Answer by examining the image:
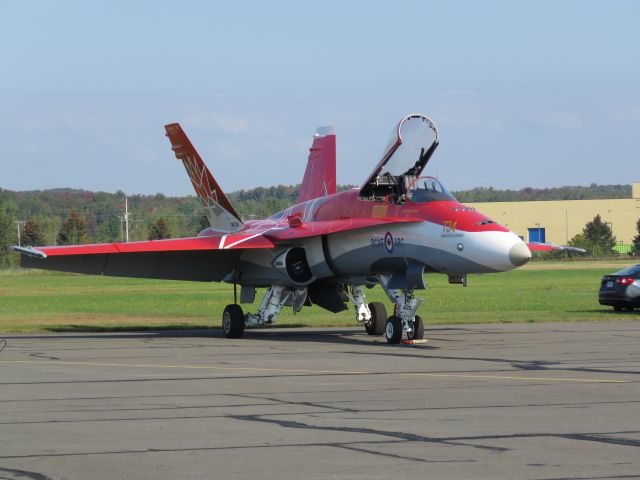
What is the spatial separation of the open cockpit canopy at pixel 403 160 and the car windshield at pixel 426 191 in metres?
0.14

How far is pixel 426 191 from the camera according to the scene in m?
21.7

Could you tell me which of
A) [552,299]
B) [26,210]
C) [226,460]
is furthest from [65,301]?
[26,210]

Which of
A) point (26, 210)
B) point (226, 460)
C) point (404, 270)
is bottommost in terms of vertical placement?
point (226, 460)

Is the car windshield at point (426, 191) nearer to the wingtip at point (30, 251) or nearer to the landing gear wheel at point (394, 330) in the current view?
the landing gear wheel at point (394, 330)

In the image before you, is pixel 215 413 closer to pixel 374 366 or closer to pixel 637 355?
pixel 374 366

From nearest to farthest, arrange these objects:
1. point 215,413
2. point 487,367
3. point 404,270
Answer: point 215,413
point 487,367
point 404,270

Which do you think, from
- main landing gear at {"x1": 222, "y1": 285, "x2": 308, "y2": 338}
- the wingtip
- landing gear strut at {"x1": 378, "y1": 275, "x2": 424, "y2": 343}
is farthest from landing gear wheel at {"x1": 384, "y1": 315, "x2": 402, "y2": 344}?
the wingtip

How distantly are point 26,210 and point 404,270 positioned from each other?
578 ft

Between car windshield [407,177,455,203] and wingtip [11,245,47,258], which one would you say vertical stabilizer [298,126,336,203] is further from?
wingtip [11,245,47,258]

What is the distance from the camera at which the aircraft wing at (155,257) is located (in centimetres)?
2417

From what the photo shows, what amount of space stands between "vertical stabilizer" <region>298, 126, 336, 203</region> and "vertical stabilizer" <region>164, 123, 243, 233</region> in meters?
2.08

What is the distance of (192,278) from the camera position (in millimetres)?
27531

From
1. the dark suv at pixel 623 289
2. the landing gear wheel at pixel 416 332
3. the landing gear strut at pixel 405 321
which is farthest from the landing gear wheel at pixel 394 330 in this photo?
the dark suv at pixel 623 289

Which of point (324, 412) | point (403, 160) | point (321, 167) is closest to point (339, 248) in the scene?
point (403, 160)
